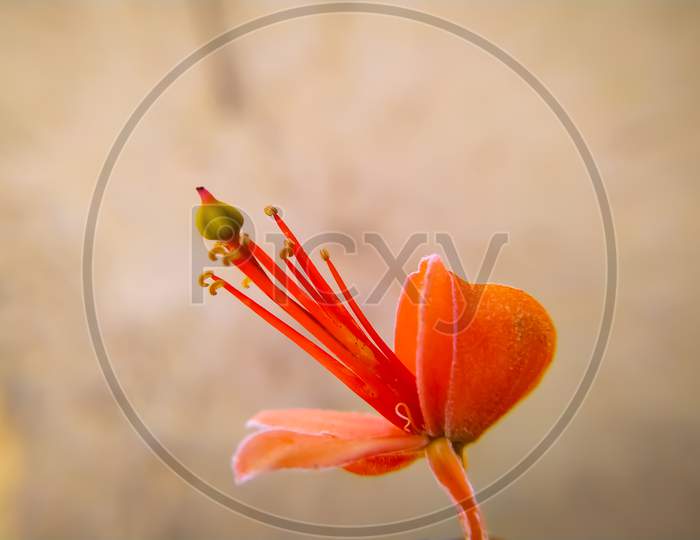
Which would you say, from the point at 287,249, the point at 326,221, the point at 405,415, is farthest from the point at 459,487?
the point at 326,221

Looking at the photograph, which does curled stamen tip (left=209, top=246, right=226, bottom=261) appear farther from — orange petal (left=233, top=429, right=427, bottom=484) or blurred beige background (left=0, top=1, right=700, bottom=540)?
blurred beige background (left=0, top=1, right=700, bottom=540)

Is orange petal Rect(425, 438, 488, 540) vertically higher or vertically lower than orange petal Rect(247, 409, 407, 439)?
lower

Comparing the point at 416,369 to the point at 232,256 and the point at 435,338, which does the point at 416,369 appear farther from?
the point at 232,256

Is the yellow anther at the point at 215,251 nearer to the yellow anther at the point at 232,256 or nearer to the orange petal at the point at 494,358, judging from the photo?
the yellow anther at the point at 232,256

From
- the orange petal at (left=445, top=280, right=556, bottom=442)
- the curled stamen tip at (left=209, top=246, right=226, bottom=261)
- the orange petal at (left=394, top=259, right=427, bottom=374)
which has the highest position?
the curled stamen tip at (left=209, top=246, right=226, bottom=261)

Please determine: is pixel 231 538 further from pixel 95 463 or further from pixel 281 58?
pixel 281 58

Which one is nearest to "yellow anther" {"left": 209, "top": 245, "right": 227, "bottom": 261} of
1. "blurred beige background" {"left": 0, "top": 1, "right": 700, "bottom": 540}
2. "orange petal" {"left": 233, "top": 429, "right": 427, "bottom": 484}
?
"orange petal" {"left": 233, "top": 429, "right": 427, "bottom": 484}
